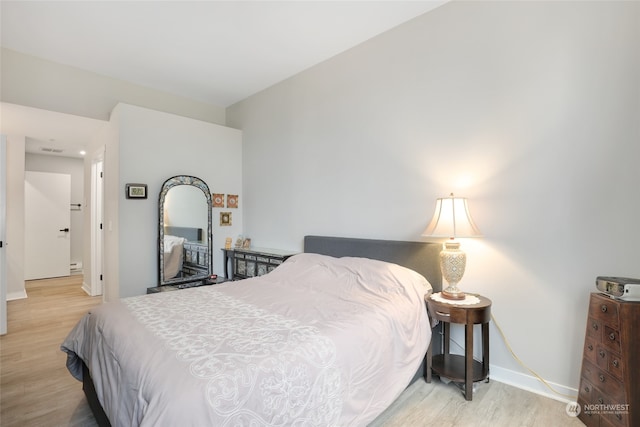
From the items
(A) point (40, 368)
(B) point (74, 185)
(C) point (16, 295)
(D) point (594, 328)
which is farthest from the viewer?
(B) point (74, 185)

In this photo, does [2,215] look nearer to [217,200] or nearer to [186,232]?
[186,232]

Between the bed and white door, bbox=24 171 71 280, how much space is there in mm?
5100

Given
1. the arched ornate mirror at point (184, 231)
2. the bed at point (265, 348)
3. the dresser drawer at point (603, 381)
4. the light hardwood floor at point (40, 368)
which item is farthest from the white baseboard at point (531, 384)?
the arched ornate mirror at point (184, 231)

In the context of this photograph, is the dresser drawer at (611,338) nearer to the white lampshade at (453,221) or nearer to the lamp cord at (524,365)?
the lamp cord at (524,365)

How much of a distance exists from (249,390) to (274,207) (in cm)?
303

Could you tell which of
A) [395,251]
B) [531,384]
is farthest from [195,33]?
[531,384]

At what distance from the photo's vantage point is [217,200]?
439 cm

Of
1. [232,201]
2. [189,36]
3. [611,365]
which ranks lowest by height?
[611,365]

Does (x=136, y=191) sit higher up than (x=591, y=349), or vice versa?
(x=136, y=191)

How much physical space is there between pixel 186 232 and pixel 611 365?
13.6 feet

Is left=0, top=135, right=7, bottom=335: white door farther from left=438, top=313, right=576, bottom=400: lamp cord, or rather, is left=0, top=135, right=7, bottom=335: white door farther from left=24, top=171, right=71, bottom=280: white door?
left=438, top=313, right=576, bottom=400: lamp cord

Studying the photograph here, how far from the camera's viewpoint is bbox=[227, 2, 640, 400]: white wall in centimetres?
192

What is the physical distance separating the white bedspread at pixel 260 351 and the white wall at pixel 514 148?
0.70 m

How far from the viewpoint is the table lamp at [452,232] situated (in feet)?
7.27
